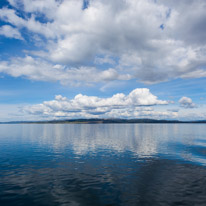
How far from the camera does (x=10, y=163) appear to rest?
140 ft

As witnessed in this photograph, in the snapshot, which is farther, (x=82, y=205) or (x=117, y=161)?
(x=117, y=161)

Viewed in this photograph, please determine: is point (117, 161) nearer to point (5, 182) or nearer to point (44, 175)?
point (44, 175)

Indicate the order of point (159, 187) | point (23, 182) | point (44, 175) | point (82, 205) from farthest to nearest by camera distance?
point (44, 175), point (23, 182), point (159, 187), point (82, 205)

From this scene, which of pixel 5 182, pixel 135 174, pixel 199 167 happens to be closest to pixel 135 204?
pixel 135 174

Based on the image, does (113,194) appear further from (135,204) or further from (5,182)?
(5,182)

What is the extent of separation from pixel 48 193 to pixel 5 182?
34.1ft

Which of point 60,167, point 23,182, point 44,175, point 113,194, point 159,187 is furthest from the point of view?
point 60,167

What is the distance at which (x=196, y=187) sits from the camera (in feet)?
92.8

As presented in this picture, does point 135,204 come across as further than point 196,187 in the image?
No

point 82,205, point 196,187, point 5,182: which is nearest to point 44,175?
point 5,182

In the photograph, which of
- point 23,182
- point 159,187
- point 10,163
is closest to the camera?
point 159,187

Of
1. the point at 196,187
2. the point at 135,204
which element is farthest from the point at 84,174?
the point at 196,187

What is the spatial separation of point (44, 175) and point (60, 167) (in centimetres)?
603

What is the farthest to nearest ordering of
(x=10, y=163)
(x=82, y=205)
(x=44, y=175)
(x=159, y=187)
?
(x=10, y=163), (x=44, y=175), (x=159, y=187), (x=82, y=205)
